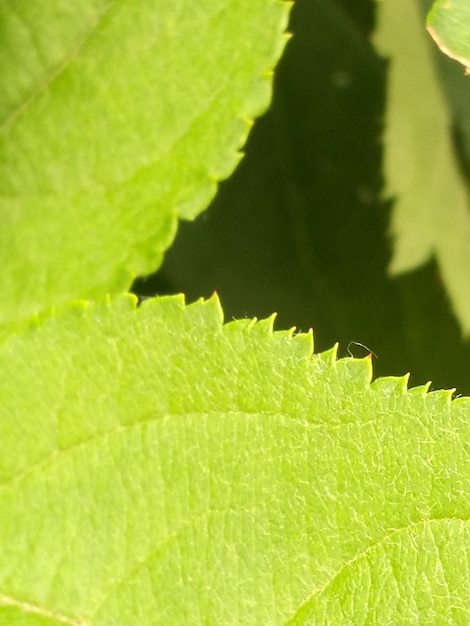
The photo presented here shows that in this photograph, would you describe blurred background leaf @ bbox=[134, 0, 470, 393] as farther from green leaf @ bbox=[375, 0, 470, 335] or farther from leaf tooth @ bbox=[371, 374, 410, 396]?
leaf tooth @ bbox=[371, 374, 410, 396]

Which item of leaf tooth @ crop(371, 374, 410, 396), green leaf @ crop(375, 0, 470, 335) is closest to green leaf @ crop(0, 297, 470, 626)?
leaf tooth @ crop(371, 374, 410, 396)

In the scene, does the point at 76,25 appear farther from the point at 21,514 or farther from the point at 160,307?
the point at 21,514

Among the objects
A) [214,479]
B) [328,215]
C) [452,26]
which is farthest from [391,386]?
[328,215]

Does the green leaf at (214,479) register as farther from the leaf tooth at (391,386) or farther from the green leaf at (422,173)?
the green leaf at (422,173)

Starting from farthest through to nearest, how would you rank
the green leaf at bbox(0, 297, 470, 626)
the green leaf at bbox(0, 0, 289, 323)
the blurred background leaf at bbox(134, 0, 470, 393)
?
the blurred background leaf at bbox(134, 0, 470, 393) → the green leaf at bbox(0, 0, 289, 323) → the green leaf at bbox(0, 297, 470, 626)

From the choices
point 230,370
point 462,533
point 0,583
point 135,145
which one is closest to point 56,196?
point 135,145

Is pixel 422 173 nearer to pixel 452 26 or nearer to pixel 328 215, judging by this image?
pixel 328 215

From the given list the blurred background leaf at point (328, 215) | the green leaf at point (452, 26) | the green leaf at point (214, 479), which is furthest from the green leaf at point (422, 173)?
the green leaf at point (214, 479)
